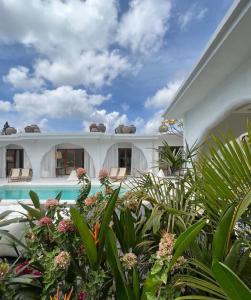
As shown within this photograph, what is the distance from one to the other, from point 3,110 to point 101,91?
14.4 metres

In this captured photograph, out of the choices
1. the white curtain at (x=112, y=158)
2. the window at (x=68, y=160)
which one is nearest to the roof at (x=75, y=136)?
the white curtain at (x=112, y=158)

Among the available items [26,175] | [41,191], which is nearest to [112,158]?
[26,175]

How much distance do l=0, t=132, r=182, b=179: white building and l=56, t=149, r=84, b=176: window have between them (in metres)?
0.23

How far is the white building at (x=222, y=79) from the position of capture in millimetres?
3404

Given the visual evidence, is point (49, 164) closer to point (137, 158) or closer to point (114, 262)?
point (137, 158)

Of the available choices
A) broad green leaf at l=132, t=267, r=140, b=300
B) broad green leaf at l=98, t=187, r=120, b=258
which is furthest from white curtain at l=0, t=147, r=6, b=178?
broad green leaf at l=132, t=267, r=140, b=300

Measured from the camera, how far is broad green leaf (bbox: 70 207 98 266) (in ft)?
8.08

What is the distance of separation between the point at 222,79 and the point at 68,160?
24.1 m

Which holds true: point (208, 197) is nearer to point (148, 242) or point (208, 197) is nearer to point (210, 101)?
point (148, 242)

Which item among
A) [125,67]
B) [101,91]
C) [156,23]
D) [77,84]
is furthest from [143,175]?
[101,91]

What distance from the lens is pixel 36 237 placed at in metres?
2.83

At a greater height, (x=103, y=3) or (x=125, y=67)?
(x=125, y=67)

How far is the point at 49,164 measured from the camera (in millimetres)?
25797

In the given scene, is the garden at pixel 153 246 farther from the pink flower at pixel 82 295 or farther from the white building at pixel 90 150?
the white building at pixel 90 150
